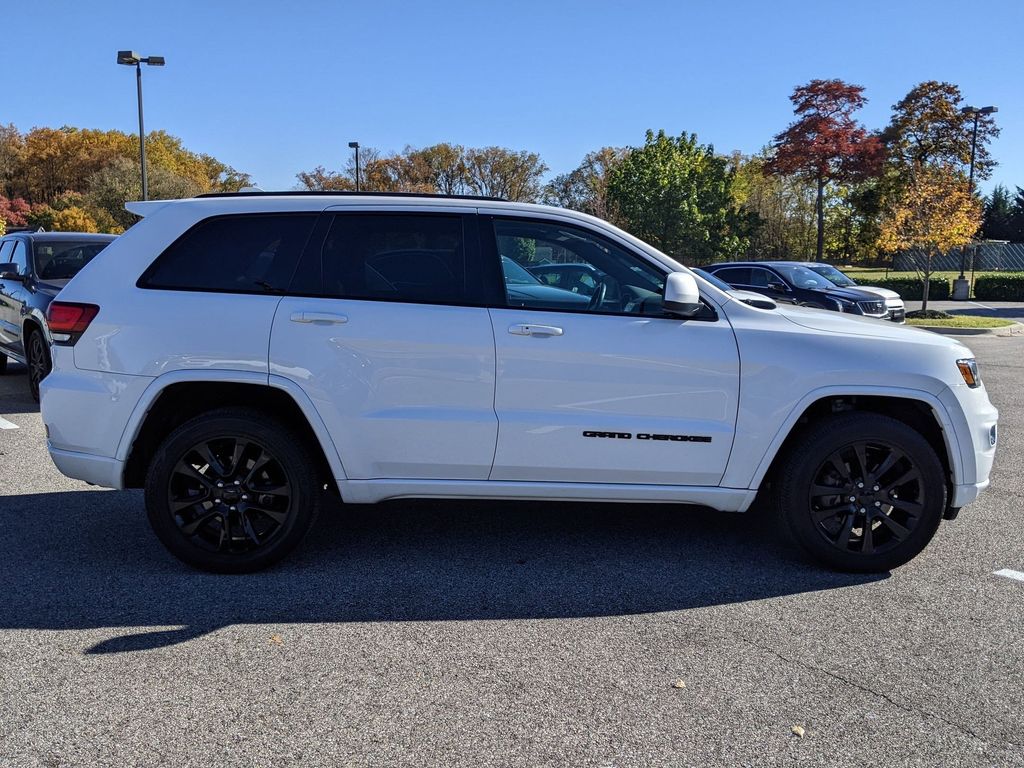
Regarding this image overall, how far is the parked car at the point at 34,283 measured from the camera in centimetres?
946

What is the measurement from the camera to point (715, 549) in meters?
5.04

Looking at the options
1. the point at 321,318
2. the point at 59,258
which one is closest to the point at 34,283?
the point at 59,258

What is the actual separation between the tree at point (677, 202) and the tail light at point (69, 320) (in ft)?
118

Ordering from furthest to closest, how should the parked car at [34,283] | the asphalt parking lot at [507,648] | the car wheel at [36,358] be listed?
the parked car at [34,283], the car wheel at [36,358], the asphalt parking lot at [507,648]

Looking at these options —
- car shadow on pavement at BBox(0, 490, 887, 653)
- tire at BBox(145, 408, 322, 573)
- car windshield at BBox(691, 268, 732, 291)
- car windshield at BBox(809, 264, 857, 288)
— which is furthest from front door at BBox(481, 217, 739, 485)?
car windshield at BBox(809, 264, 857, 288)

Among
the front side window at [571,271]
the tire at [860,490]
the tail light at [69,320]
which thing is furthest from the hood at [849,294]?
the tail light at [69,320]

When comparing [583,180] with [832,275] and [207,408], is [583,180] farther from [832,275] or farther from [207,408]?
[207,408]

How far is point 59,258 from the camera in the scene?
10102 millimetres

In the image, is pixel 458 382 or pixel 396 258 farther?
pixel 396 258

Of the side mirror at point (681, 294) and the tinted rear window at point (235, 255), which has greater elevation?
the tinted rear window at point (235, 255)

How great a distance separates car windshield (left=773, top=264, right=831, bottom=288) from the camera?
1906 centimetres

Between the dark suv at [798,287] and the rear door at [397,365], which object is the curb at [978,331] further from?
the rear door at [397,365]

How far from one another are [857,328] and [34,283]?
8.63 metres

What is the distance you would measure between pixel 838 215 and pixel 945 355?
53.3 metres
